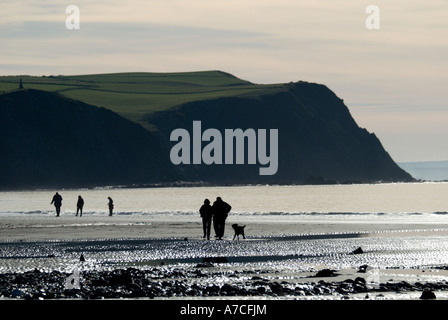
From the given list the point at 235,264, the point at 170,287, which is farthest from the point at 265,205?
the point at 170,287

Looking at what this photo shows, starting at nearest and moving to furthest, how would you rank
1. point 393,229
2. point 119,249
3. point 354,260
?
point 354,260, point 119,249, point 393,229

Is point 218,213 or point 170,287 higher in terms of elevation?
point 218,213

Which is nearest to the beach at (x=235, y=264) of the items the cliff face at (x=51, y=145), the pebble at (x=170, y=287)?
the pebble at (x=170, y=287)

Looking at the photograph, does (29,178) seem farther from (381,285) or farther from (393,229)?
(381,285)

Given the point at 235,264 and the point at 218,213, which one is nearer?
the point at 235,264

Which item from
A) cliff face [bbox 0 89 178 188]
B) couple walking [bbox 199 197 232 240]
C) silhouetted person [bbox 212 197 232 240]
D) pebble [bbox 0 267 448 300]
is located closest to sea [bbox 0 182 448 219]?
cliff face [bbox 0 89 178 188]

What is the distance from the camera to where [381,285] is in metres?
19.6

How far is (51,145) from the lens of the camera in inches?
7653

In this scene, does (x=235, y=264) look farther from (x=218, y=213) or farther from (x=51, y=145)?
(x=51, y=145)

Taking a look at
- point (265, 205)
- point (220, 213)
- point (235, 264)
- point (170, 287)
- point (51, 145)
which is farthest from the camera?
point (51, 145)

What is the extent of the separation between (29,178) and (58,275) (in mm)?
172481

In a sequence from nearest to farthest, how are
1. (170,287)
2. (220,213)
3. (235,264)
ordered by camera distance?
1. (170,287)
2. (235,264)
3. (220,213)

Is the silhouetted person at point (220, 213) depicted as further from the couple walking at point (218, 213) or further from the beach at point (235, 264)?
the beach at point (235, 264)
